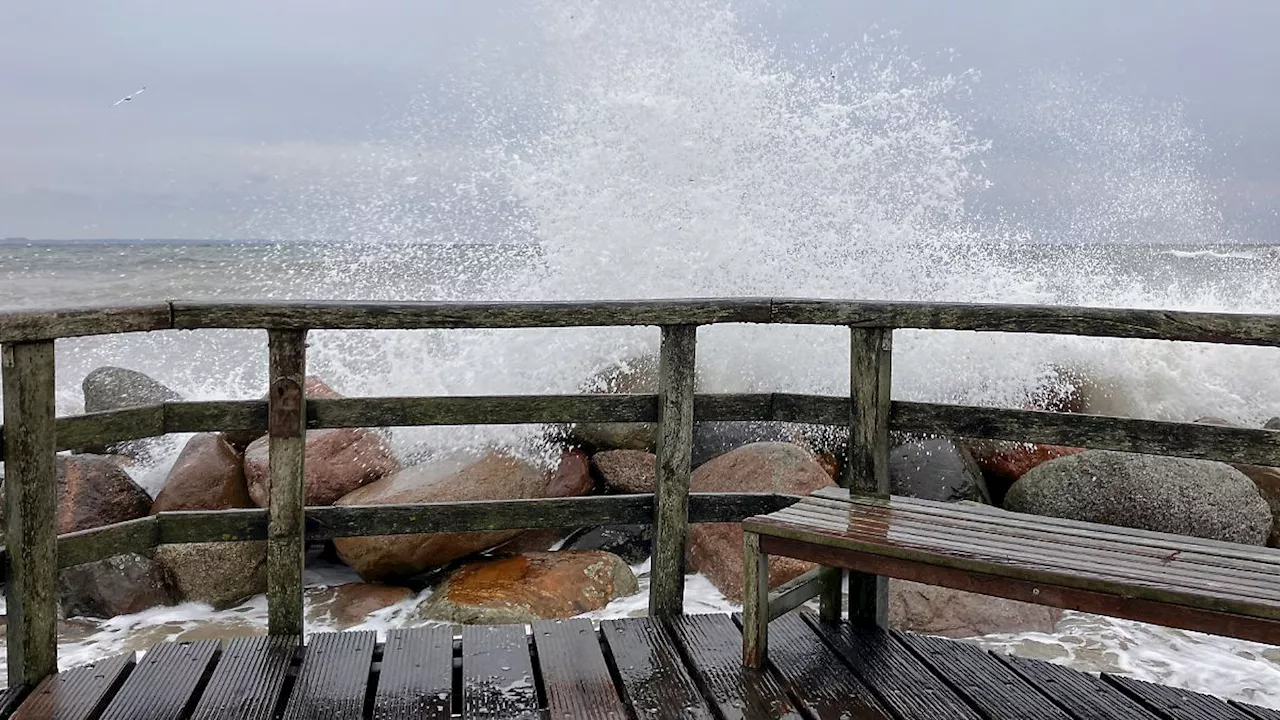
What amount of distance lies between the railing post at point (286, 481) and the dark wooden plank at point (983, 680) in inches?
80.9

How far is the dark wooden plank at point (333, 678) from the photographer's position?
9.78 feet

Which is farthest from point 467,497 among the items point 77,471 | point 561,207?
point 561,207

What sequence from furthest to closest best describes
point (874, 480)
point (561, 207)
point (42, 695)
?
point (561, 207), point (874, 480), point (42, 695)

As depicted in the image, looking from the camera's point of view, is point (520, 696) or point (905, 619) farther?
point (905, 619)

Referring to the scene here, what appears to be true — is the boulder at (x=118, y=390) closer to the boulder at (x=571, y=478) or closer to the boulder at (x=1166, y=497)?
the boulder at (x=571, y=478)

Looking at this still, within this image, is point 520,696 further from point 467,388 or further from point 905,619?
point 467,388

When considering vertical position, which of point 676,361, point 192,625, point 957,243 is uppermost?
point 957,243

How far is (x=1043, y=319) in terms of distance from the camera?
345cm

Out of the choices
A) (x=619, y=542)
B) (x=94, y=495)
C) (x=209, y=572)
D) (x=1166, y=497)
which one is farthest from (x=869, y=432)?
(x=94, y=495)

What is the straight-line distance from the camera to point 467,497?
6145 mm

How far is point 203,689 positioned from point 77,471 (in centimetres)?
400

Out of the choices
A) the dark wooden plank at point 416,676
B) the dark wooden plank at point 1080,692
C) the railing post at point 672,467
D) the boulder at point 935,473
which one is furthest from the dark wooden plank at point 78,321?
the boulder at point 935,473

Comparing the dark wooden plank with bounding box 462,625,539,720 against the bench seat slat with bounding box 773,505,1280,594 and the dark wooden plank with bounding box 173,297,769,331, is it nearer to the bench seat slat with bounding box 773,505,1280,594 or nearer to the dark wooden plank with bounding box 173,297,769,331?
the bench seat slat with bounding box 773,505,1280,594

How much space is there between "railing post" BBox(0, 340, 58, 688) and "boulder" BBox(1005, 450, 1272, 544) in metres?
5.45
